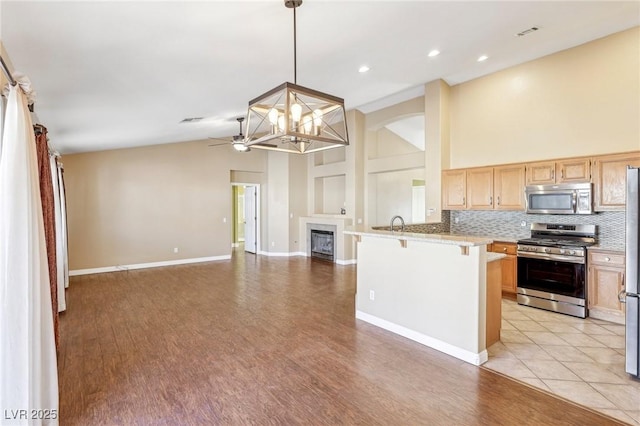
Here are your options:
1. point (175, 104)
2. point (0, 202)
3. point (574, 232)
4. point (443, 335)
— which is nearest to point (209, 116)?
point (175, 104)

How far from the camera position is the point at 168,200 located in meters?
7.74

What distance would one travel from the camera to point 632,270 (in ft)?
8.47

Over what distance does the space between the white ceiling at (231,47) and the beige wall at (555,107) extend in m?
0.25

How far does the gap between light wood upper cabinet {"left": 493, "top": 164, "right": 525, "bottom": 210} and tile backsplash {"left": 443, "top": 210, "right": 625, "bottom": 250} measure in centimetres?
33

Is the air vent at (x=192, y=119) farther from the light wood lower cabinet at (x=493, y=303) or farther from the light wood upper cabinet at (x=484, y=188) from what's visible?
the light wood lower cabinet at (x=493, y=303)

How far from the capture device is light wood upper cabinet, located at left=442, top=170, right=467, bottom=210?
18.5 feet

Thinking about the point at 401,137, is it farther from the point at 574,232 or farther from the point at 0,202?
the point at 0,202

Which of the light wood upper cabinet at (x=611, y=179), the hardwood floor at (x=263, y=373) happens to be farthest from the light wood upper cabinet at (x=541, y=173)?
the hardwood floor at (x=263, y=373)

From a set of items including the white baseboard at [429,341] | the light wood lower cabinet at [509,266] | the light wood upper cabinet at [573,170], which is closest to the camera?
the white baseboard at [429,341]

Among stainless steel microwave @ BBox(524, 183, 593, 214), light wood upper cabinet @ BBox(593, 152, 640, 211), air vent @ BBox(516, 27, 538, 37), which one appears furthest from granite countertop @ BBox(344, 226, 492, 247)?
air vent @ BBox(516, 27, 538, 37)

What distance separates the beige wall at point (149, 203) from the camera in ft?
22.1

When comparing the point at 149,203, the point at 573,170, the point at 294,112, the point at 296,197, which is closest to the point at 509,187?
the point at 573,170

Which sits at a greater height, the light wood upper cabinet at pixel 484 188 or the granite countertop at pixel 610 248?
the light wood upper cabinet at pixel 484 188

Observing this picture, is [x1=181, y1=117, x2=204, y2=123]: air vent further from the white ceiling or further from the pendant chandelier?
the pendant chandelier
